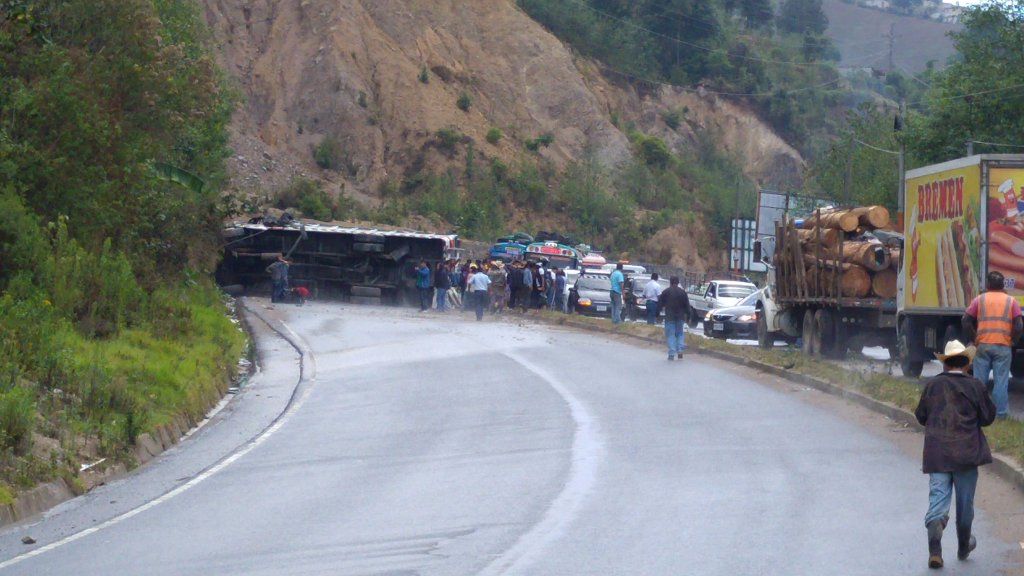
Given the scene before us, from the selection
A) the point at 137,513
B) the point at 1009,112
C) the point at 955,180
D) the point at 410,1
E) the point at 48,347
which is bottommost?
the point at 137,513

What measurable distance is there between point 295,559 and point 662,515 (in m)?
2.85

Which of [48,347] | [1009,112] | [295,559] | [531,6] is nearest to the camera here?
[295,559]

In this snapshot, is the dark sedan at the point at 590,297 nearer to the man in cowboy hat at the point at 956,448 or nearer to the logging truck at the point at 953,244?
the logging truck at the point at 953,244

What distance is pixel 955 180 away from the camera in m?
18.0

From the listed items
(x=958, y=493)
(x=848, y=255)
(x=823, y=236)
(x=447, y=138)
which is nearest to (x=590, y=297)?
(x=823, y=236)

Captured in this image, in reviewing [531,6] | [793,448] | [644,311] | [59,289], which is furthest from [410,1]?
[793,448]

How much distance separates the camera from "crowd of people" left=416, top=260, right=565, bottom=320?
39.4m

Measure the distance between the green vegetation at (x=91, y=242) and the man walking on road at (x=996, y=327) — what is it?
9.21 m

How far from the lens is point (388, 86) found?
238ft

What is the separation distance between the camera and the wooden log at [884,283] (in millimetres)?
23297

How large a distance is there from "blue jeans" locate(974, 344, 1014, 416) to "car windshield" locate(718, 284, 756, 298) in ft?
71.6

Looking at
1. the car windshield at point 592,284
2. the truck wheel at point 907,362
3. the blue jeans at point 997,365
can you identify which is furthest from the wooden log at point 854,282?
the car windshield at point 592,284

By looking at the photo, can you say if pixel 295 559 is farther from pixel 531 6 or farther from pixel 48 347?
pixel 531 6

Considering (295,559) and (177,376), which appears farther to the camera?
(177,376)
